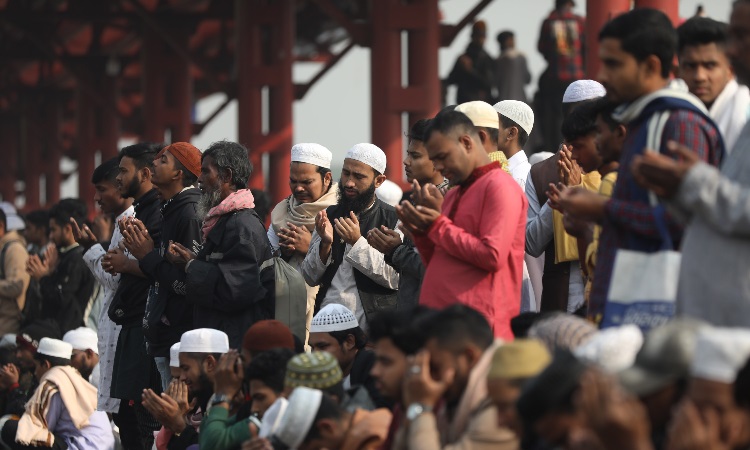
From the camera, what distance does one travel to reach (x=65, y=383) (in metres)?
10.4

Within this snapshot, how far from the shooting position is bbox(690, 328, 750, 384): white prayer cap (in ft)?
12.8

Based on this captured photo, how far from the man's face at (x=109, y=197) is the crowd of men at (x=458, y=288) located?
2 centimetres

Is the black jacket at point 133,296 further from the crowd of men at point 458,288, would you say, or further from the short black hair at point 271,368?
the short black hair at point 271,368

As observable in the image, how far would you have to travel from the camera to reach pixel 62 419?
1042cm

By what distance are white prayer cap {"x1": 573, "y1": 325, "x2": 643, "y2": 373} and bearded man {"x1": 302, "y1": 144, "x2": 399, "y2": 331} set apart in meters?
3.71

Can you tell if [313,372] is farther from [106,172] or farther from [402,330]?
[106,172]

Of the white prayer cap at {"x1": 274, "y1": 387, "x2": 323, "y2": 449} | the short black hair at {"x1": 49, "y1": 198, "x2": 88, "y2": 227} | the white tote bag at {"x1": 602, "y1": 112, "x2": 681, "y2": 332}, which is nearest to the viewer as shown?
the white tote bag at {"x1": 602, "y1": 112, "x2": 681, "y2": 332}

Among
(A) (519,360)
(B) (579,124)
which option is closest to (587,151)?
(B) (579,124)

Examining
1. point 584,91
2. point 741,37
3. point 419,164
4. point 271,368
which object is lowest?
point 271,368

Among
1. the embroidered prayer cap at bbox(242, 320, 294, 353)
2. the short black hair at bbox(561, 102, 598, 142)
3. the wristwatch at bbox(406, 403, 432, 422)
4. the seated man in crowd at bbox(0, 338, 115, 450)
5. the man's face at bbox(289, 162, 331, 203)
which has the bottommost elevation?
the seated man in crowd at bbox(0, 338, 115, 450)

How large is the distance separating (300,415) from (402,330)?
55 cm

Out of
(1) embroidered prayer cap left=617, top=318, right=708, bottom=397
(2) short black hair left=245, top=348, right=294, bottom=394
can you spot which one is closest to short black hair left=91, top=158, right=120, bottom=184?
(2) short black hair left=245, top=348, right=294, bottom=394

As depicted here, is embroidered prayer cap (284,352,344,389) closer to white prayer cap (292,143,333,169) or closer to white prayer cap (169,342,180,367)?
white prayer cap (169,342,180,367)

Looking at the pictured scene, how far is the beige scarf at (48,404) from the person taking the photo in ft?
33.7
